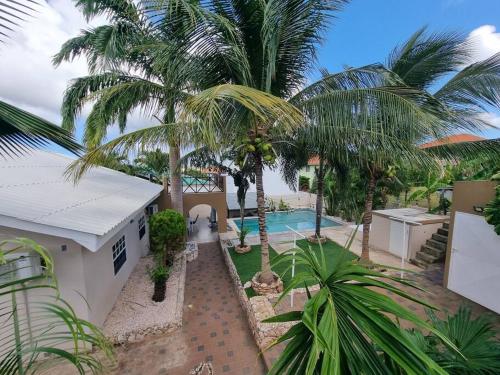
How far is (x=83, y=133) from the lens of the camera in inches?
338

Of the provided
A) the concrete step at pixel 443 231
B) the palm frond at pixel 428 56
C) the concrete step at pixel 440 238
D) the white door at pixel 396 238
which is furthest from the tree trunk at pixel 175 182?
the concrete step at pixel 443 231

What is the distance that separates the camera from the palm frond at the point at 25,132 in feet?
8.16

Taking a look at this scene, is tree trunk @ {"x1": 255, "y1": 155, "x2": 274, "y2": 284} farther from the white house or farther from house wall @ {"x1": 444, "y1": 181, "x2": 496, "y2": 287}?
house wall @ {"x1": 444, "y1": 181, "x2": 496, "y2": 287}

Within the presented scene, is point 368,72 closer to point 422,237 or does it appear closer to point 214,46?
point 214,46

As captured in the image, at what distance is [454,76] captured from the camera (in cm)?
730

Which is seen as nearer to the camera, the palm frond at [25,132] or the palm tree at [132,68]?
the palm frond at [25,132]

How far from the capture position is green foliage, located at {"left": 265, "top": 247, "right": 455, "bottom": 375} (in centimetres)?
146

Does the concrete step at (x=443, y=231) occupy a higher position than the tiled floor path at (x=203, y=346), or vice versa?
the concrete step at (x=443, y=231)

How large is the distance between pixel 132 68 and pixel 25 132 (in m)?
8.67

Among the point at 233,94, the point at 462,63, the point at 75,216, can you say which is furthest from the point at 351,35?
the point at 75,216

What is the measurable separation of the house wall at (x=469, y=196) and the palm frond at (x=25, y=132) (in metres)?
9.92

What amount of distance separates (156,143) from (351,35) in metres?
8.15

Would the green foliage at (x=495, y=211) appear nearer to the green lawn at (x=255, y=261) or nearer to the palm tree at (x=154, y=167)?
the green lawn at (x=255, y=261)

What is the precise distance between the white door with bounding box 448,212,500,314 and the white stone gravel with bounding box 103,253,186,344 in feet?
29.8
